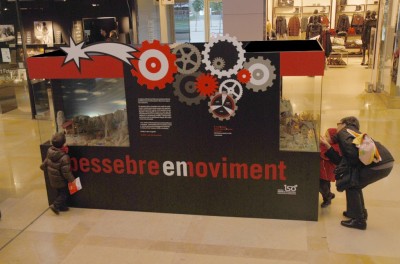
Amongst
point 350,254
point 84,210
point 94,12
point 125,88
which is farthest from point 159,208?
point 94,12

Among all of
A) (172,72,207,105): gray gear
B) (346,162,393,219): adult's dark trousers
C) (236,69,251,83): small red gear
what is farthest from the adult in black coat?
(172,72,207,105): gray gear

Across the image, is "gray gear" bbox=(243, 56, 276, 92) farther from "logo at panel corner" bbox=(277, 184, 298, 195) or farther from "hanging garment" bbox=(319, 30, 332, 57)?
"hanging garment" bbox=(319, 30, 332, 57)

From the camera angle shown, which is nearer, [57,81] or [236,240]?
[236,240]

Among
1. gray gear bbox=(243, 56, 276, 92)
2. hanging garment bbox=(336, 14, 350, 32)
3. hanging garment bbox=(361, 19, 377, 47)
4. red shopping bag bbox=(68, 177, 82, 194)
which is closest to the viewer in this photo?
gray gear bbox=(243, 56, 276, 92)

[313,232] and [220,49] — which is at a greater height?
[220,49]

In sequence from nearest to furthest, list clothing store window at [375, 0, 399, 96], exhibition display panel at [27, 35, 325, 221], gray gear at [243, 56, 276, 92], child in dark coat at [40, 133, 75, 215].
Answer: gray gear at [243, 56, 276, 92] → exhibition display panel at [27, 35, 325, 221] → child in dark coat at [40, 133, 75, 215] → clothing store window at [375, 0, 399, 96]

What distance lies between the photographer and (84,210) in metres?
5.23

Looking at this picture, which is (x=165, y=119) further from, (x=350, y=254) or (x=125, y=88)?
(x=350, y=254)

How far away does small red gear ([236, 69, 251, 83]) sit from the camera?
4508 mm

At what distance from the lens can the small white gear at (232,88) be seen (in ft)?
15.0

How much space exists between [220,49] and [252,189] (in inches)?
60.6

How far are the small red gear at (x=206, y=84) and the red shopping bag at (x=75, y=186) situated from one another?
1.81 m

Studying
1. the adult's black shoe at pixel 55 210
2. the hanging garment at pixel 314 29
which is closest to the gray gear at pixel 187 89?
the adult's black shoe at pixel 55 210

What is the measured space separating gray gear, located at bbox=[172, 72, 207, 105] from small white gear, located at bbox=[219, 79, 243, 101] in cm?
23
